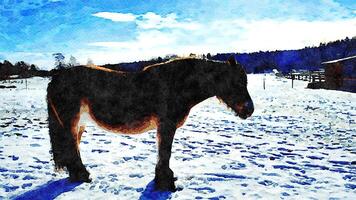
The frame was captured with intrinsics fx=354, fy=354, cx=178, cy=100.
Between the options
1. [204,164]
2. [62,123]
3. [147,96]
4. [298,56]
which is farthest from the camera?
[298,56]

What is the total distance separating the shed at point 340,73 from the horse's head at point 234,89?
105ft

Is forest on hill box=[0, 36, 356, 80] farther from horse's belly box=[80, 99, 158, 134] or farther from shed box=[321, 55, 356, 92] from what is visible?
horse's belly box=[80, 99, 158, 134]

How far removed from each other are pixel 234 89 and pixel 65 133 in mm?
2802

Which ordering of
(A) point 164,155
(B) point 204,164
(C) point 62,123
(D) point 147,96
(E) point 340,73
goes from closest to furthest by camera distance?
(D) point 147,96, (A) point 164,155, (C) point 62,123, (B) point 204,164, (E) point 340,73

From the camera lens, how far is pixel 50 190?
562 centimetres

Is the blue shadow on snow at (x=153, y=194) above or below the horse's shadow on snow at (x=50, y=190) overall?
below

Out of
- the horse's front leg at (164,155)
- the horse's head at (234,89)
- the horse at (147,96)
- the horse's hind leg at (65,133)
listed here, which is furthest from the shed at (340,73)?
the horse's hind leg at (65,133)

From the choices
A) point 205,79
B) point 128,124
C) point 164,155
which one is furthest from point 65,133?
point 205,79

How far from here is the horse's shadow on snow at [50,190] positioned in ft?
17.5

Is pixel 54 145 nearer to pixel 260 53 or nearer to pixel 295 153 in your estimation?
pixel 295 153

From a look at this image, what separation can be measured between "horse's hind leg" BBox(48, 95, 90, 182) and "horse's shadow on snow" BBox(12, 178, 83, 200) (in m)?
0.17

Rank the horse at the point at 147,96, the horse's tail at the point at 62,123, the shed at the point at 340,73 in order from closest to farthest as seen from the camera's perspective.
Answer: the horse at the point at 147,96, the horse's tail at the point at 62,123, the shed at the point at 340,73

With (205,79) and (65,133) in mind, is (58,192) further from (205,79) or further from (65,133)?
(205,79)

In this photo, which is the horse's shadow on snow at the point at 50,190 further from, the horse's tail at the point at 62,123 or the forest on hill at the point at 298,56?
the forest on hill at the point at 298,56
